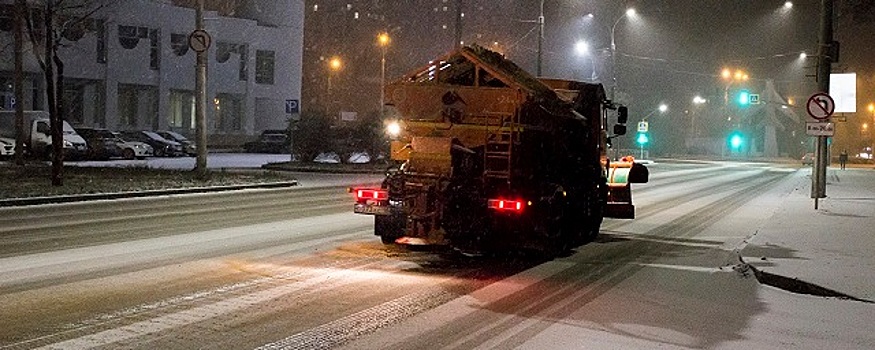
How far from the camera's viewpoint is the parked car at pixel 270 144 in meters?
61.5

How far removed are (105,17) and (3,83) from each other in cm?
715

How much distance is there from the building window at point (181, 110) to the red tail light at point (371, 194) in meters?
55.0

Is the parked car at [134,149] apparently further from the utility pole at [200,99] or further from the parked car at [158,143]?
the utility pole at [200,99]

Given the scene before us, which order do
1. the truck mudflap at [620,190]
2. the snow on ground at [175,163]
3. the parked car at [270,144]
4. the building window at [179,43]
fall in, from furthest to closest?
1. the building window at [179,43]
2. the parked car at [270,144]
3. the snow on ground at [175,163]
4. the truck mudflap at [620,190]

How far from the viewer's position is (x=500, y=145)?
13.6m

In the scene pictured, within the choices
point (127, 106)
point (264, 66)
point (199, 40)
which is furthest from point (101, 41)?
point (199, 40)

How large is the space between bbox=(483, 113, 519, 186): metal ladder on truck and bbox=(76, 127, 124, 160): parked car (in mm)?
35210

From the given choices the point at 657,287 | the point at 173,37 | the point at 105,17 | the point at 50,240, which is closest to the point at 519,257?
the point at 657,287

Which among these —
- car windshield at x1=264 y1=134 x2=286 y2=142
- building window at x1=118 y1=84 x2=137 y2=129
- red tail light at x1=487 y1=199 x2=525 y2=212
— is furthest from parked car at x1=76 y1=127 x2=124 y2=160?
red tail light at x1=487 y1=199 x2=525 y2=212

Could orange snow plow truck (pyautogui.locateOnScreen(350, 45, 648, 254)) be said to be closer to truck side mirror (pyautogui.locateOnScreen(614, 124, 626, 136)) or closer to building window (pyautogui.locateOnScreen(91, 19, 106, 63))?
truck side mirror (pyautogui.locateOnScreen(614, 124, 626, 136))

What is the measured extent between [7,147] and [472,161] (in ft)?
112

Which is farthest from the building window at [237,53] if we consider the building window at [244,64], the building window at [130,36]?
the building window at [130,36]

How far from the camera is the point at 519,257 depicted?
14352mm

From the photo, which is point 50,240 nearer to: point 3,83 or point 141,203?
point 141,203
